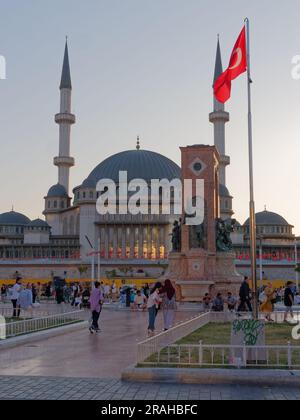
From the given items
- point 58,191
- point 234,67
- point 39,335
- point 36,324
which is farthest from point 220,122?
point 39,335

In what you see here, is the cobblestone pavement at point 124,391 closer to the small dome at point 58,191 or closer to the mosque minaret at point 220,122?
the mosque minaret at point 220,122

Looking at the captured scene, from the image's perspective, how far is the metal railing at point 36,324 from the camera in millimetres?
13703

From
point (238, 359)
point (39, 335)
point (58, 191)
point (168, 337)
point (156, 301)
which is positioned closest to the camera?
point (238, 359)

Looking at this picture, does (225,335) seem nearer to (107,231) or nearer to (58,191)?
(107,231)

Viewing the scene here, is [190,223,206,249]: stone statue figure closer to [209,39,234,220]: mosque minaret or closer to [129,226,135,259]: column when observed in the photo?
[209,39,234,220]: mosque minaret

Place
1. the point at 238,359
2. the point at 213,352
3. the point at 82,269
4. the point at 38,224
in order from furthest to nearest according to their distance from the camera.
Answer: the point at 38,224 → the point at 82,269 → the point at 213,352 → the point at 238,359

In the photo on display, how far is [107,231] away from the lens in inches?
3120

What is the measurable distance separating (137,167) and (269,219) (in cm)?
2494

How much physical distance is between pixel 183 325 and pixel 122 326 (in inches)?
185

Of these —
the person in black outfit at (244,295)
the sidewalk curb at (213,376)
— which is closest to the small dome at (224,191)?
the person in black outfit at (244,295)

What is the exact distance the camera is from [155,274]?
234 feet

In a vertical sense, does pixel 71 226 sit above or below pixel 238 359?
above

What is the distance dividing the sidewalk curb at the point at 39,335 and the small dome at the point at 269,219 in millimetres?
77691

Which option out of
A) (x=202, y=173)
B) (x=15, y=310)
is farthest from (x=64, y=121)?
(x=15, y=310)
